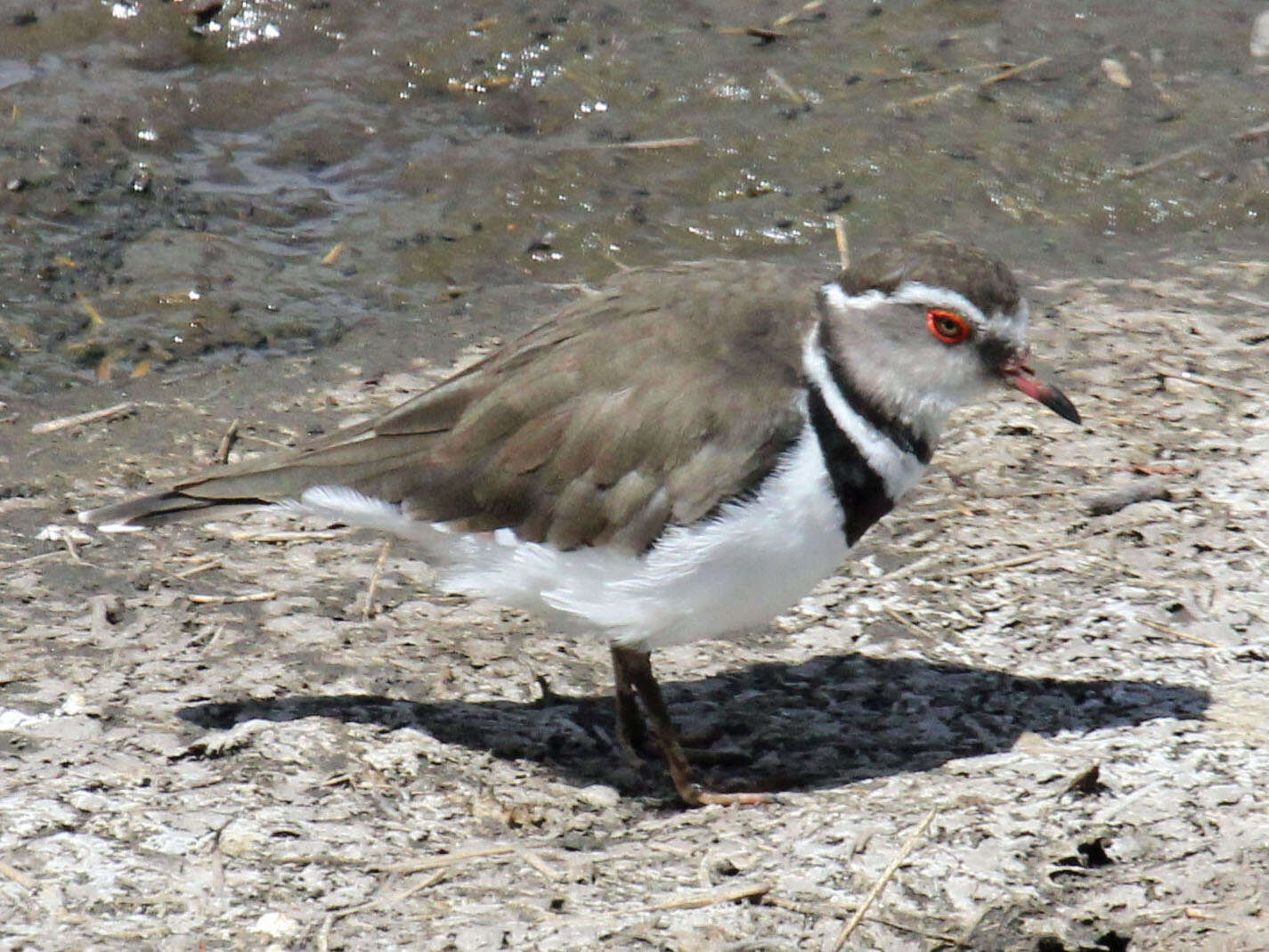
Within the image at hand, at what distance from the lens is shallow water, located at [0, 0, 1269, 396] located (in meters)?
8.09

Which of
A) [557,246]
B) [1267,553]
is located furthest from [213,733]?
[557,246]

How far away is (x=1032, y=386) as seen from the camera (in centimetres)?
502

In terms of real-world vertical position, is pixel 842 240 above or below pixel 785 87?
below

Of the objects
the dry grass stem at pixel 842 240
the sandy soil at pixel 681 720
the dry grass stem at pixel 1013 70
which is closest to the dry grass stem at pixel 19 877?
the sandy soil at pixel 681 720

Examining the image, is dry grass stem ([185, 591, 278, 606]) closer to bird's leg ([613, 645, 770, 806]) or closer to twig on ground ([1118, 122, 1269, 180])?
bird's leg ([613, 645, 770, 806])

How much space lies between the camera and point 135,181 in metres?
8.81

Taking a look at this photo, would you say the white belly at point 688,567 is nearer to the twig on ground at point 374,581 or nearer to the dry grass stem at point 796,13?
the twig on ground at point 374,581

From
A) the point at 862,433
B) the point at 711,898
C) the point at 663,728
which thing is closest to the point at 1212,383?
the point at 862,433

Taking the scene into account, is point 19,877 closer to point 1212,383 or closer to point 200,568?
point 200,568

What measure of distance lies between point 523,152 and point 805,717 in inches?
188

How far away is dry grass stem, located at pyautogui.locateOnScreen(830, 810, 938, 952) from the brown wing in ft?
3.37

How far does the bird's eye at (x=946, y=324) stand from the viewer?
15.9 ft

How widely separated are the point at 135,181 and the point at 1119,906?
6.53m

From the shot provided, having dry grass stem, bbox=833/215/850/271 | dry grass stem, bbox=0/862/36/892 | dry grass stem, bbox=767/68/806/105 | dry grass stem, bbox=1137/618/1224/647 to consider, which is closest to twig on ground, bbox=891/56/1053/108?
dry grass stem, bbox=767/68/806/105
